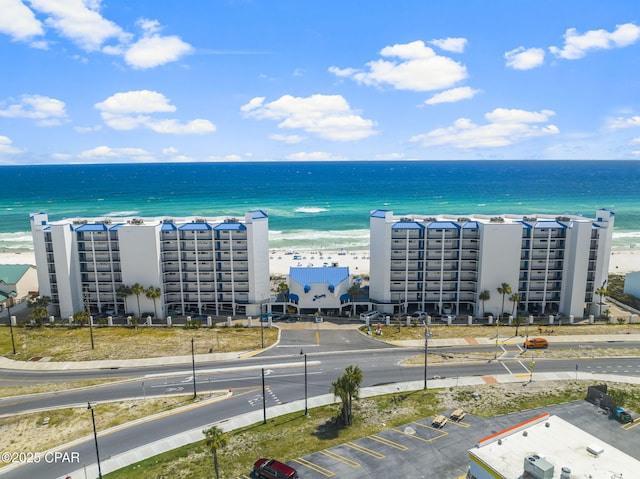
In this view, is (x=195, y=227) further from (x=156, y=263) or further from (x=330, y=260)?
(x=330, y=260)

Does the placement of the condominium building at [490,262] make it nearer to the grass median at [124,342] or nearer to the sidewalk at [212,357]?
the sidewalk at [212,357]

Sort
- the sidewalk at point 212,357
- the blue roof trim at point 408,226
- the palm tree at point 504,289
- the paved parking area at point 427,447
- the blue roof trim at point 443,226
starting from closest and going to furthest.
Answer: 1. the paved parking area at point 427,447
2. the sidewalk at point 212,357
3. the palm tree at point 504,289
4. the blue roof trim at point 443,226
5. the blue roof trim at point 408,226

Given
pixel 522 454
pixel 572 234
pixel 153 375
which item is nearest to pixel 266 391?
pixel 153 375

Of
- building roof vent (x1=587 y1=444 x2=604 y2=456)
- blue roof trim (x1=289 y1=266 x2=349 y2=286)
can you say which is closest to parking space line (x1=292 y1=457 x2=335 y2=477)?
building roof vent (x1=587 y1=444 x2=604 y2=456)

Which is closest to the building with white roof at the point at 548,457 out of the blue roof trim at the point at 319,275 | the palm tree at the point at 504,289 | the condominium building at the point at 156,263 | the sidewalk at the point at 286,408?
the sidewalk at the point at 286,408

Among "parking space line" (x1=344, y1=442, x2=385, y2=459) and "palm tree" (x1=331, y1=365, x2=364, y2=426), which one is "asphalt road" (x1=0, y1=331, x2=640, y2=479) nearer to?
"palm tree" (x1=331, y1=365, x2=364, y2=426)

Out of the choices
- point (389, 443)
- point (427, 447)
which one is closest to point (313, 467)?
point (389, 443)
